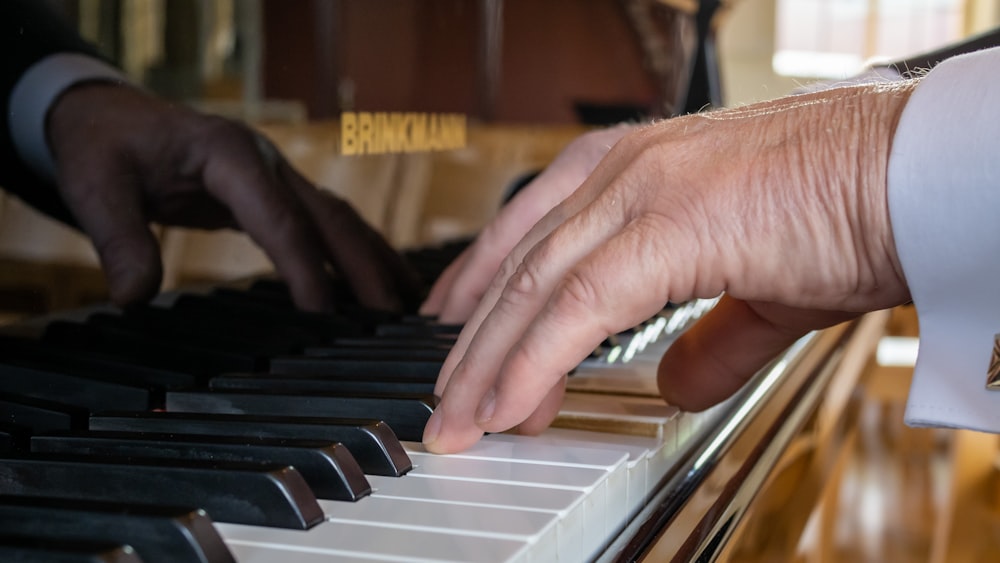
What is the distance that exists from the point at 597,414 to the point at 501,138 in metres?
0.81

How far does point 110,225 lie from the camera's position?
2.67 feet

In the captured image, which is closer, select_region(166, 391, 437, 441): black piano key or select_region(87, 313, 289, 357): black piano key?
Answer: select_region(166, 391, 437, 441): black piano key

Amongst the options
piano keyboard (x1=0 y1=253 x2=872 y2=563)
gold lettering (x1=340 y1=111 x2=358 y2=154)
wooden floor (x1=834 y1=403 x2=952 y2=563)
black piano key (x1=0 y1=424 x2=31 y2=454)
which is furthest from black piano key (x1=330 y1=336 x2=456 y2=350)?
wooden floor (x1=834 y1=403 x2=952 y2=563)

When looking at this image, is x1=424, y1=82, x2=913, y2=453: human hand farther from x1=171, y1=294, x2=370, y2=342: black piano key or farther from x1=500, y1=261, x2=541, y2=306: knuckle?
x1=171, y1=294, x2=370, y2=342: black piano key

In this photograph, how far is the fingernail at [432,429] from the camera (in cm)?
65

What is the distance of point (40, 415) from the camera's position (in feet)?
2.19

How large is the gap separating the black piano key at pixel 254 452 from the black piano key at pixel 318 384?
14 centimetres

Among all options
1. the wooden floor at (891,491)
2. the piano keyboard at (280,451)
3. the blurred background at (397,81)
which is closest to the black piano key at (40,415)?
the piano keyboard at (280,451)

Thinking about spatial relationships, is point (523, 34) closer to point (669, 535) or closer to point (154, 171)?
point (154, 171)

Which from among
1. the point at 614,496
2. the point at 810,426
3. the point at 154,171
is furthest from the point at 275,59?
the point at 810,426

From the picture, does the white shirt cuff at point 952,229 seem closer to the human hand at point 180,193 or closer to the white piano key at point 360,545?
the white piano key at point 360,545

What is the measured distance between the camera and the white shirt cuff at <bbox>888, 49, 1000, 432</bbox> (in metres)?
0.57

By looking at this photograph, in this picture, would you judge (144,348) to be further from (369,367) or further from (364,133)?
(364,133)

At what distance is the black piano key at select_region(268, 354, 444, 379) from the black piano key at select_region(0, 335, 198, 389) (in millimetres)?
91
